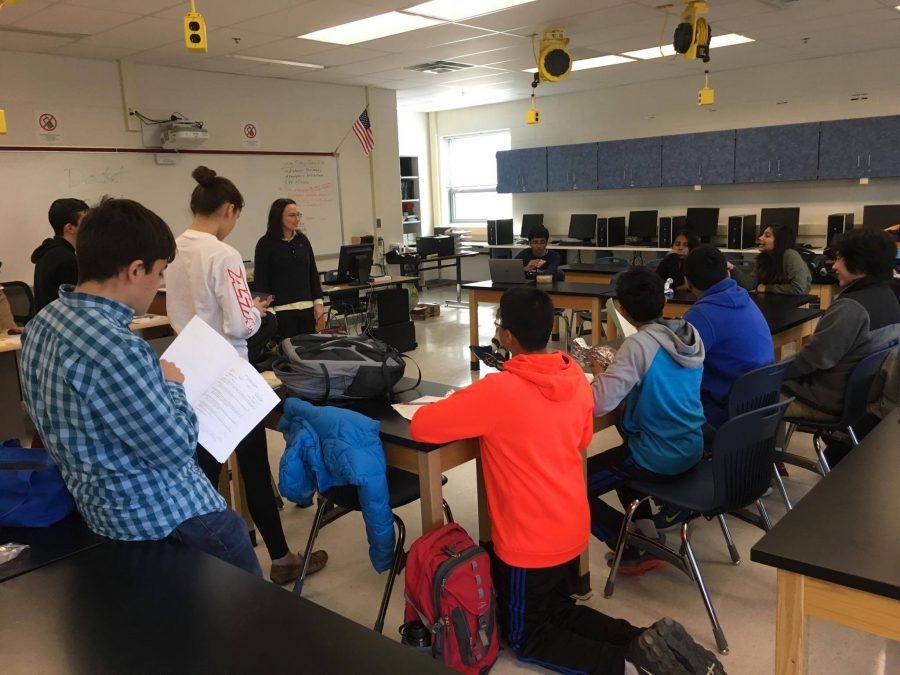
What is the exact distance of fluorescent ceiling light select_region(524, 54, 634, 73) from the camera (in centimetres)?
726

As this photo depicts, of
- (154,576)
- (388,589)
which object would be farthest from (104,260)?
(388,589)

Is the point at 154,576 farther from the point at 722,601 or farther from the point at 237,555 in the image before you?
the point at 722,601

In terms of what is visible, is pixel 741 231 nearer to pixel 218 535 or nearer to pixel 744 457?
pixel 744 457

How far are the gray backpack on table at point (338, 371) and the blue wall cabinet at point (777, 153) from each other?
22.7ft

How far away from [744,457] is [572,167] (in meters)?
7.99

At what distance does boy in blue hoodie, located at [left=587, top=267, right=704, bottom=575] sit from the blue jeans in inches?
50.1

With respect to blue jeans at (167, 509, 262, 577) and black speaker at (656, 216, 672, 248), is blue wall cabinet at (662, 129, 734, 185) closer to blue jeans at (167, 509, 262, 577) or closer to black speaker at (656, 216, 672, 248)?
black speaker at (656, 216, 672, 248)

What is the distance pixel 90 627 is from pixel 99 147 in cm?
620

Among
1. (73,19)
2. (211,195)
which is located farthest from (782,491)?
(73,19)

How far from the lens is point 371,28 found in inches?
228

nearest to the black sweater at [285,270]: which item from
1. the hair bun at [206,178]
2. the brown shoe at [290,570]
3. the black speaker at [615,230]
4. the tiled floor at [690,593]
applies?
the tiled floor at [690,593]

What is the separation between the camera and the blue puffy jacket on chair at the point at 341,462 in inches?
83.2

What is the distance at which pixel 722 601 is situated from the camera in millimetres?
2506

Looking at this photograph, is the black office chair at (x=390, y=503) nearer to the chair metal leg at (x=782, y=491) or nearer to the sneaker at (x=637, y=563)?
the sneaker at (x=637, y=563)
